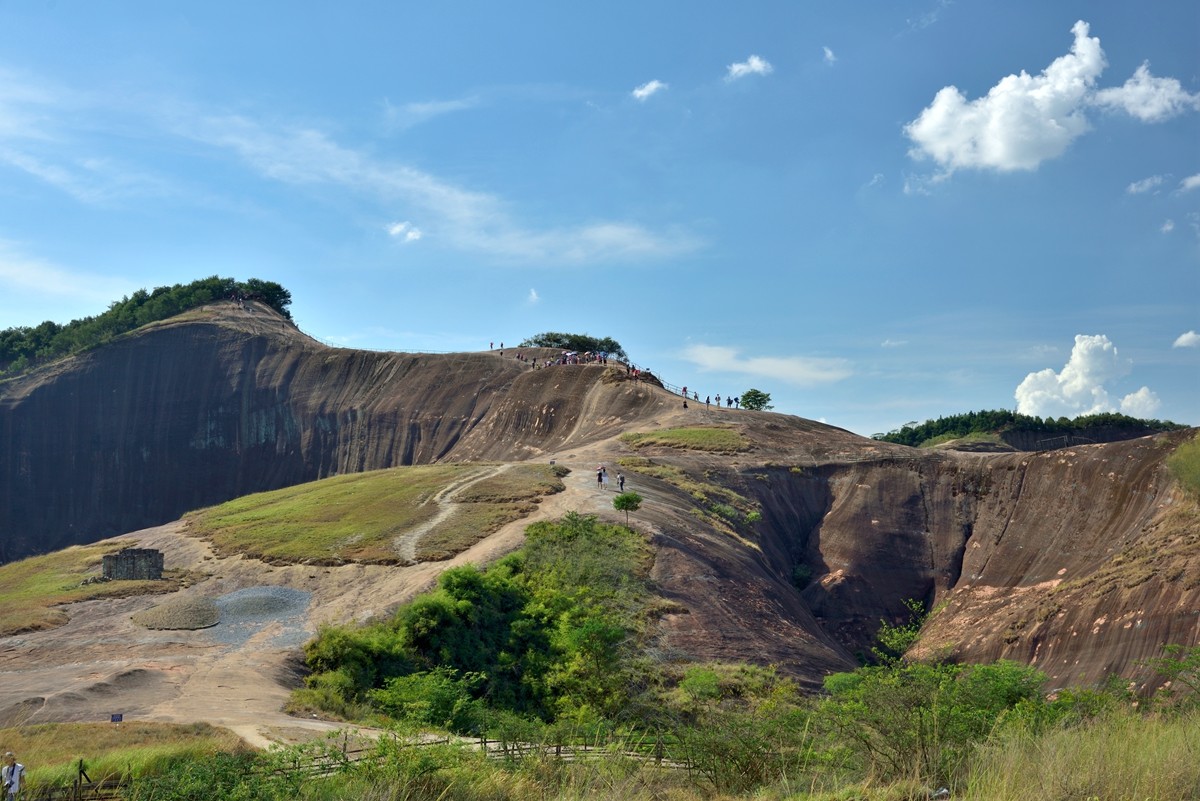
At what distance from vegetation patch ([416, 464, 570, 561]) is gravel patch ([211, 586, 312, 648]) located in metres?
6.16

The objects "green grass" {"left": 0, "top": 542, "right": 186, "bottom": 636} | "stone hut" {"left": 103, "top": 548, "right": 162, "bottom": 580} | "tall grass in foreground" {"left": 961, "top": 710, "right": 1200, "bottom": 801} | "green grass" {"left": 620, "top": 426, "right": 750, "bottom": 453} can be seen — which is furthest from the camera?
"green grass" {"left": 620, "top": 426, "right": 750, "bottom": 453}

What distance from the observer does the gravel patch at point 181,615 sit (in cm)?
3622

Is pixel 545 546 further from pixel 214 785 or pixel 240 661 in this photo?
pixel 214 785

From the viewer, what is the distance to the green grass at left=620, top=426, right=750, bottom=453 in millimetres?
68562

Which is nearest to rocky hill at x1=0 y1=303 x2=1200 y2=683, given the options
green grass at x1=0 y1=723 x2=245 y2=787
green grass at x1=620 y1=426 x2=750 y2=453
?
green grass at x1=620 y1=426 x2=750 y2=453

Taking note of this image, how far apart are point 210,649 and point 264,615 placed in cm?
463

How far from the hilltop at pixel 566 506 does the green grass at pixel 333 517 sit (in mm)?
487

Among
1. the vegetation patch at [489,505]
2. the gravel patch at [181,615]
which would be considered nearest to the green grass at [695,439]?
the vegetation patch at [489,505]

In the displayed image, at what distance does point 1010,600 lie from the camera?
51.6m

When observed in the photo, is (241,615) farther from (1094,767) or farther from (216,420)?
(216,420)

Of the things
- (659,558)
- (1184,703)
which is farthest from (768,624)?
(1184,703)

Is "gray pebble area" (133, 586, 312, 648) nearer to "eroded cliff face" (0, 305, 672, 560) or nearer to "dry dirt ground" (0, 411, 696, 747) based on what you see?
"dry dirt ground" (0, 411, 696, 747)

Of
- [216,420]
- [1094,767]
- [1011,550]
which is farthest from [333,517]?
[216,420]

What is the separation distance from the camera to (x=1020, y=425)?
4385 inches
